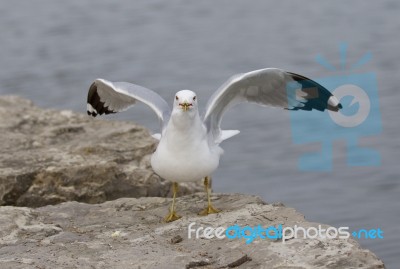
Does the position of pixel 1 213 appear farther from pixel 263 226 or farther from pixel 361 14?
pixel 361 14

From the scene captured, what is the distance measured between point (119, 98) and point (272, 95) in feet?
3.86

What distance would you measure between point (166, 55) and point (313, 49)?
6.14 ft

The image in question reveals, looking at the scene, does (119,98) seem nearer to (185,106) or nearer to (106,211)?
(106,211)

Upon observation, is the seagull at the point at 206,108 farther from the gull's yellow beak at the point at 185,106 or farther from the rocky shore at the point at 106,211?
the rocky shore at the point at 106,211

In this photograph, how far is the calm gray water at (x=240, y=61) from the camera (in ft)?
31.1

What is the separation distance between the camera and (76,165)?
743 centimetres

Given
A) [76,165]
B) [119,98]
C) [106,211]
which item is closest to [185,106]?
[106,211]

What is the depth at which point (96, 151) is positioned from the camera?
770cm

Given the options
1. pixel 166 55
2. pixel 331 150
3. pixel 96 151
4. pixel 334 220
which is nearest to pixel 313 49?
pixel 166 55

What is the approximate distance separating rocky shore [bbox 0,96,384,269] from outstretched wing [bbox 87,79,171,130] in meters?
0.39

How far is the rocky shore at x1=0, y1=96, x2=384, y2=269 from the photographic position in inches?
211

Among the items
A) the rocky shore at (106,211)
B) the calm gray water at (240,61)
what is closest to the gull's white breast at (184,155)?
the rocky shore at (106,211)

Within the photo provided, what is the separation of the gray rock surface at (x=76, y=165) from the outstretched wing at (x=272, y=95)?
97cm

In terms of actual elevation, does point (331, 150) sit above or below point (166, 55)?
below
